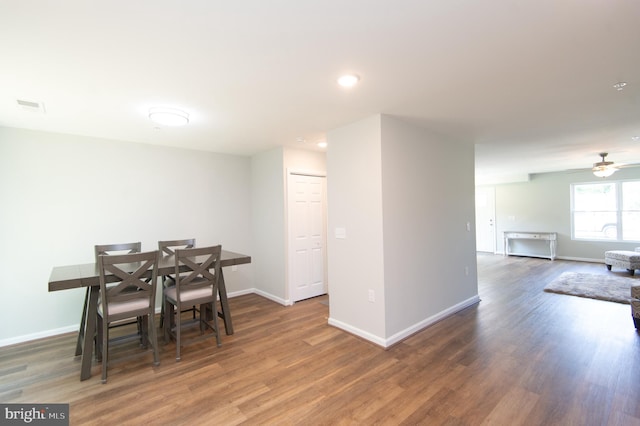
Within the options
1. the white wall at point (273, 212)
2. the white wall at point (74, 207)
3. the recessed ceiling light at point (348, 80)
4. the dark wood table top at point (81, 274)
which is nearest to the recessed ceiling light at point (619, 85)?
the recessed ceiling light at point (348, 80)

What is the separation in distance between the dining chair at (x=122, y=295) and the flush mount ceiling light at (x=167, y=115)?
51.2 inches

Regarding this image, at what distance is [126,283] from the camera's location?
262cm

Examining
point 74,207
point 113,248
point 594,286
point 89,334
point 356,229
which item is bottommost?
point 594,286

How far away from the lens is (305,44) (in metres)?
1.76

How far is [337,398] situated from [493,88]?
2845mm

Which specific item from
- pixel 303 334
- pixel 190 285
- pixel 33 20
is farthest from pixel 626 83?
pixel 190 285

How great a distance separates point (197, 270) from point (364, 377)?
1951 mm

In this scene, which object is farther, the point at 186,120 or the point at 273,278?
the point at 273,278

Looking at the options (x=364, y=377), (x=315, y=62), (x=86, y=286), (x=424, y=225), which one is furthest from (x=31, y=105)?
(x=424, y=225)

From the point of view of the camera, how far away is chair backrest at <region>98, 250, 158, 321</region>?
8.27 feet

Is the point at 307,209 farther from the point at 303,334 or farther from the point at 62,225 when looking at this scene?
the point at 62,225

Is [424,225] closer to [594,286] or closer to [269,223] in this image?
[269,223]

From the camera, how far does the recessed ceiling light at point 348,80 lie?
2.19m

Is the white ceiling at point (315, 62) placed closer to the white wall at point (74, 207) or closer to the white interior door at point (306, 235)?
the white wall at point (74, 207)
